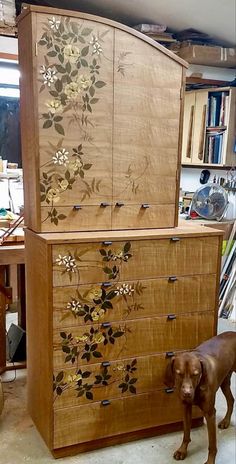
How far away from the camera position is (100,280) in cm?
188

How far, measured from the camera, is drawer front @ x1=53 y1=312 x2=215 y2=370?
1.86 metres

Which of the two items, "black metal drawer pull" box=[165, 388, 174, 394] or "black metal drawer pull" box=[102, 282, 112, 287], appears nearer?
"black metal drawer pull" box=[102, 282, 112, 287]

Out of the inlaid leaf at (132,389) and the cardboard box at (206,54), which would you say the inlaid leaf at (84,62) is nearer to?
the inlaid leaf at (132,389)

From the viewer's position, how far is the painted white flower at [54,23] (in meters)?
1.70

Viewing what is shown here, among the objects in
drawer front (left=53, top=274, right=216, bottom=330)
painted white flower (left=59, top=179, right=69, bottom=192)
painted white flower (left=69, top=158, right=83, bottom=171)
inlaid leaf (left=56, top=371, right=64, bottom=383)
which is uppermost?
painted white flower (left=69, top=158, right=83, bottom=171)

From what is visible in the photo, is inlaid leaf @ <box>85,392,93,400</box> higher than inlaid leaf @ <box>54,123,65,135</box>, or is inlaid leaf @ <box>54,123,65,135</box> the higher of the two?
inlaid leaf @ <box>54,123,65,135</box>

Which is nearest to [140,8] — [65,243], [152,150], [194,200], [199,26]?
[199,26]

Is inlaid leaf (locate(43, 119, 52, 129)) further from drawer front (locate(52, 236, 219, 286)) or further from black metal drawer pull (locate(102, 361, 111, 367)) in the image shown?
black metal drawer pull (locate(102, 361, 111, 367))

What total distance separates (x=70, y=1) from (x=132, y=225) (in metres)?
2.43

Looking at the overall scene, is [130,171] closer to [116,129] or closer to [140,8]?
[116,129]

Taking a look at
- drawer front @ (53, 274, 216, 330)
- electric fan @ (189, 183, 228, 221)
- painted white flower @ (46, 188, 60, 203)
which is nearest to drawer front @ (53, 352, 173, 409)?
drawer front @ (53, 274, 216, 330)

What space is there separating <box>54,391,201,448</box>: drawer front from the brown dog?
15 cm

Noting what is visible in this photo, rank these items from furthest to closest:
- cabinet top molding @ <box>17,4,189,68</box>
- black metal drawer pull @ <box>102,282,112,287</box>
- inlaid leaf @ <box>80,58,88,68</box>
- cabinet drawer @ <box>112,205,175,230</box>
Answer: cabinet drawer @ <box>112,205,175,230</box>
black metal drawer pull @ <box>102,282,112,287</box>
inlaid leaf @ <box>80,58,88,68</box>
cabinet top molding @ <box>17,4,189,68</box>

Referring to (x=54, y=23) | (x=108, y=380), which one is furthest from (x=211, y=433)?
(x=54, y=23)
